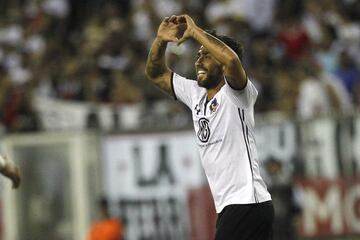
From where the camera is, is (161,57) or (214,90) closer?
(214,90)

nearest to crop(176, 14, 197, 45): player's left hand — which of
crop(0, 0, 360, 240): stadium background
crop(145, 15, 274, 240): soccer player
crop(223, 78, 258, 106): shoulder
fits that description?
crop(145, 15, 274, 240): soccer player

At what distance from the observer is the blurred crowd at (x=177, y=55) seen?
14734 millimetres

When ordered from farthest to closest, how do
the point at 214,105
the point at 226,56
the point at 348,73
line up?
the point at 348,73, the point at 214,105, the point at 226,56

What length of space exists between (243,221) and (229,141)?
0.53 m

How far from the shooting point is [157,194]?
15469 millimetres

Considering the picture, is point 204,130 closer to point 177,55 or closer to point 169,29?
point 169,29

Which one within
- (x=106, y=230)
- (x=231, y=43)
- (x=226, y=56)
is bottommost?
(x=106, y=230)

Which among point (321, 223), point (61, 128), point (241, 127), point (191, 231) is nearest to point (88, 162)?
point (61, 128)

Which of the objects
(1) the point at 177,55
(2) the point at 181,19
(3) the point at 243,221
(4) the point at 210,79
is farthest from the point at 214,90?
(1) the point at 177,55

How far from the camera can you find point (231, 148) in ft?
24.3

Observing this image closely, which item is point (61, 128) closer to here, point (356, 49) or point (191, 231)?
point (191, 231)

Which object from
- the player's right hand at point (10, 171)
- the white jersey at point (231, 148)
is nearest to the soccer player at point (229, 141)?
the white jersey at point (231, 148)

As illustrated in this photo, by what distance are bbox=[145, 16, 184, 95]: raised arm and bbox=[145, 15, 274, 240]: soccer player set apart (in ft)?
1.30

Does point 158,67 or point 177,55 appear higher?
point 177,55
